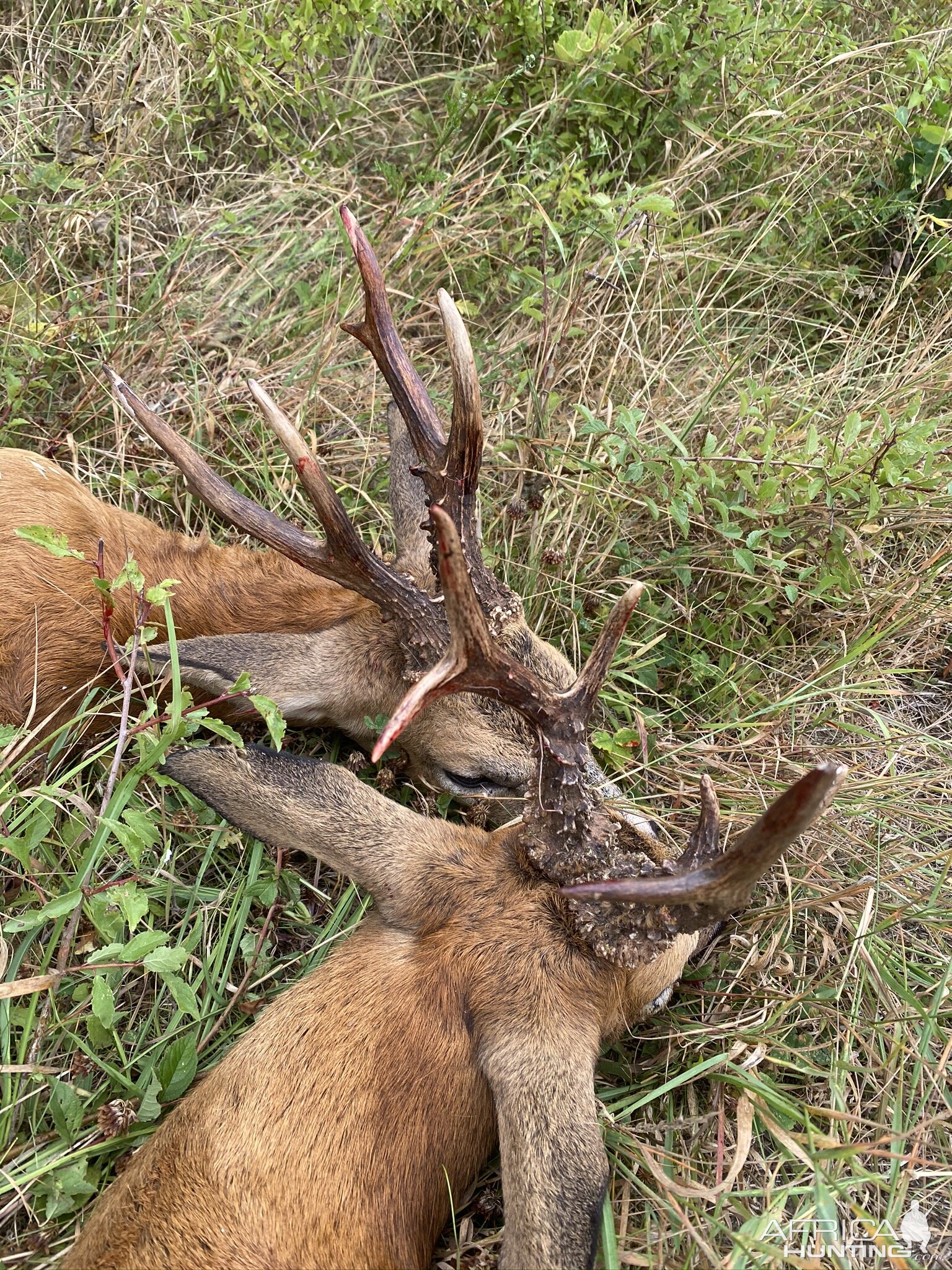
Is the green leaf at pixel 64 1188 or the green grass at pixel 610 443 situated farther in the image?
the green grass at pixel 610 443

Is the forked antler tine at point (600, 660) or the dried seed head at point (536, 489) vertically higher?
the forked antler tine at point (600, 660)

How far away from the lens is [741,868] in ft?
7.85

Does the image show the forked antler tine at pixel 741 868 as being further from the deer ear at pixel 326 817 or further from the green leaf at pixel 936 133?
the green leaf at pixel 936 133

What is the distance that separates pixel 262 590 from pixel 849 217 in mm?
3330

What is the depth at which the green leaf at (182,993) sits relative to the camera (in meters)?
3.01

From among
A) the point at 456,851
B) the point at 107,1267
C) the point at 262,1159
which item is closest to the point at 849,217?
the point at 456,851

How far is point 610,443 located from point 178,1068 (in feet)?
8.54

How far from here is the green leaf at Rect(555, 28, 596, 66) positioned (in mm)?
4672

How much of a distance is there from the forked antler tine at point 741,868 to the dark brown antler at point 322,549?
115 centimetres

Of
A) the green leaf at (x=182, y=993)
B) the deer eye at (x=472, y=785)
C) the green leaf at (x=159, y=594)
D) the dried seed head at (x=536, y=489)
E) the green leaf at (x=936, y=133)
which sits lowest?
the deer eye at (x=472, y=785)

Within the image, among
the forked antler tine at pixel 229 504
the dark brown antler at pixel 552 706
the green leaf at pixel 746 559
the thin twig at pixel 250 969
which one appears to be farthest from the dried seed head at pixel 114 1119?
the green leaf at pixel 746 559

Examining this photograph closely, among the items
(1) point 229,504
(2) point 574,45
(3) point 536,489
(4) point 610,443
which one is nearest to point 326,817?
(1) point 229,504

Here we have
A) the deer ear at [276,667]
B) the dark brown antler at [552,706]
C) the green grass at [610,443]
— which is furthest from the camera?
the deer ear at [276,667]

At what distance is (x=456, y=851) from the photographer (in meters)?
3.19
